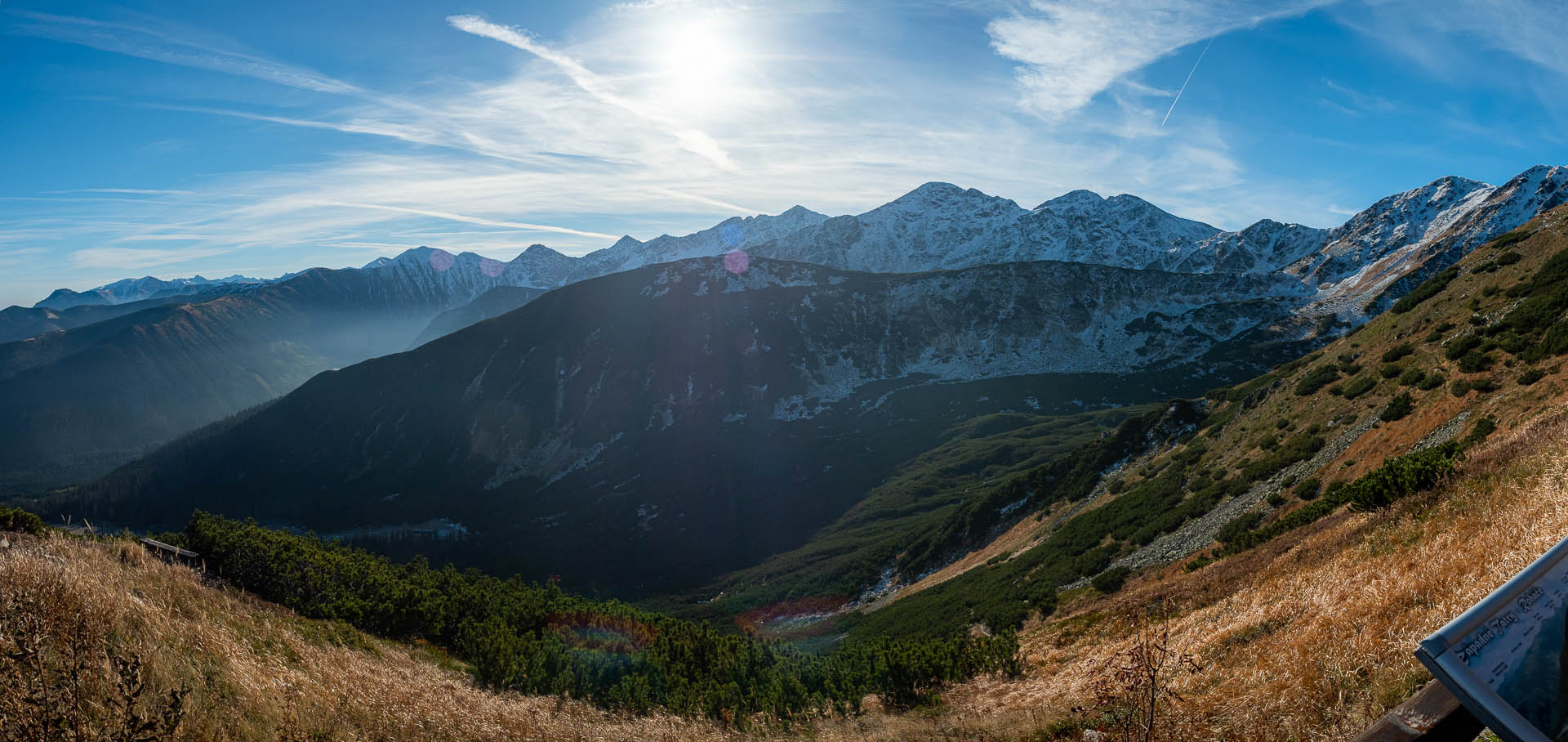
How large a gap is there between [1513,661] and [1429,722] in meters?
1.16

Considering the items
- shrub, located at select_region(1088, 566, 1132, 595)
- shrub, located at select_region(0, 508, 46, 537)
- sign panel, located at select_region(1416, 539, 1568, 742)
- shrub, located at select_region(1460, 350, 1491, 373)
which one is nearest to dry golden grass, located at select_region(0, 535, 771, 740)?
shrub, located at select_region(0, 508, 46, 537)

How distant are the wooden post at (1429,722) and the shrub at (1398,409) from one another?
30.5m

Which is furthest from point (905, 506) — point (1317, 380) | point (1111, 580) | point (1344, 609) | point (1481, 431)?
point (1344, 609)

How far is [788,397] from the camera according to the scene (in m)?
195

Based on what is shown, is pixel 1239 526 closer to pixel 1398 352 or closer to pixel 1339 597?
pixel 1398 352

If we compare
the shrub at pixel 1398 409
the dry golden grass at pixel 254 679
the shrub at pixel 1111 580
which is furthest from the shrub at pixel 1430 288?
the dry golden grass at pixel 254 679

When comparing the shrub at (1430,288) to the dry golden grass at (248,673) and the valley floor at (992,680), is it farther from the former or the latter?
the dry golden grass at (248,673)

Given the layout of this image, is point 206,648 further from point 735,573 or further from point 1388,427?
point 735,573

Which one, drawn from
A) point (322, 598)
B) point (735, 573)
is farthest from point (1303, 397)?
point (735, 573)

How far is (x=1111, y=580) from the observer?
30.0 metres

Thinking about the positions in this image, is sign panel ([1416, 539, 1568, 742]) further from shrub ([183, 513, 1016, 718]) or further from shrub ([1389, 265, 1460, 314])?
shrub ([1389, 265, 1460, 314])

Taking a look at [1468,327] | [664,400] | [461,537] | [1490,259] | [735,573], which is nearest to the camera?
[1468,327]

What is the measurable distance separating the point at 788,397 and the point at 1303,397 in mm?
158815

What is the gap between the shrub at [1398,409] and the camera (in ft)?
90.4
